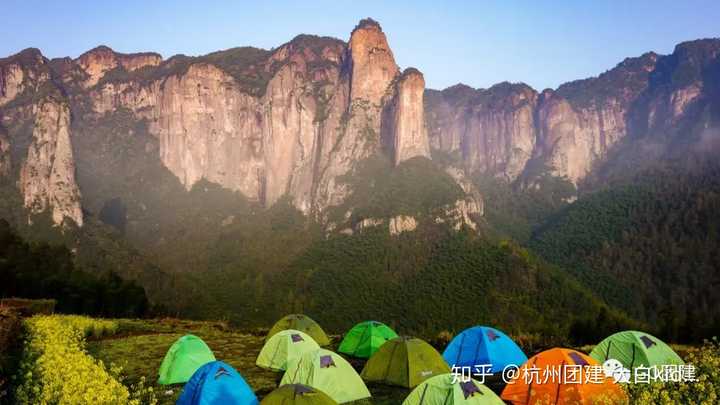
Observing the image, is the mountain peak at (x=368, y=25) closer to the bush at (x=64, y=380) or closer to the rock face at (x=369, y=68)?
the rock face at (x=369, y=68)

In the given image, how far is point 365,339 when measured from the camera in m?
22.9

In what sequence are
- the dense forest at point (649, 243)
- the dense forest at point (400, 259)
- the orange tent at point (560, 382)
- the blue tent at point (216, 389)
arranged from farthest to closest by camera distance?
the dense forest at point (649, 243)
the dense forest at point (400, 259)
the orange tent at point (560, 382)
the blue tent at point (216, 389)

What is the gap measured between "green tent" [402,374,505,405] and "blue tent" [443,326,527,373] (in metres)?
6.35

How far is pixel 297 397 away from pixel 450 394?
146 inches

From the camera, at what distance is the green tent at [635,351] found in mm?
17656

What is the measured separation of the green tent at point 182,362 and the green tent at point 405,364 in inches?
229

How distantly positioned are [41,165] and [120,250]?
107ft

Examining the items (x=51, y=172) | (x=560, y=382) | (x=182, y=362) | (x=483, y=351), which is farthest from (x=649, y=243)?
(x=51, y=172)

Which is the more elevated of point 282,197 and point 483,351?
point 282,197

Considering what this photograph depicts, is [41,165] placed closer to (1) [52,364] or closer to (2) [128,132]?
(2) [128,132]

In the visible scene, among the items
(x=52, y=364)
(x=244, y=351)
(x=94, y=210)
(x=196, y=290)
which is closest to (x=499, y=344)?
(x=244, y=351)

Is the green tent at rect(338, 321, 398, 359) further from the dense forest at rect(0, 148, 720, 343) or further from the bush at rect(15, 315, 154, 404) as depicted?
the dense forest at rect(0, 148, 720, 343)

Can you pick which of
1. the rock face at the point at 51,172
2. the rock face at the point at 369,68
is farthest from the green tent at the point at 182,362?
the rock face at the point at 369,68

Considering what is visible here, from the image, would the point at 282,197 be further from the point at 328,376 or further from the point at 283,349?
the point at 328,376
